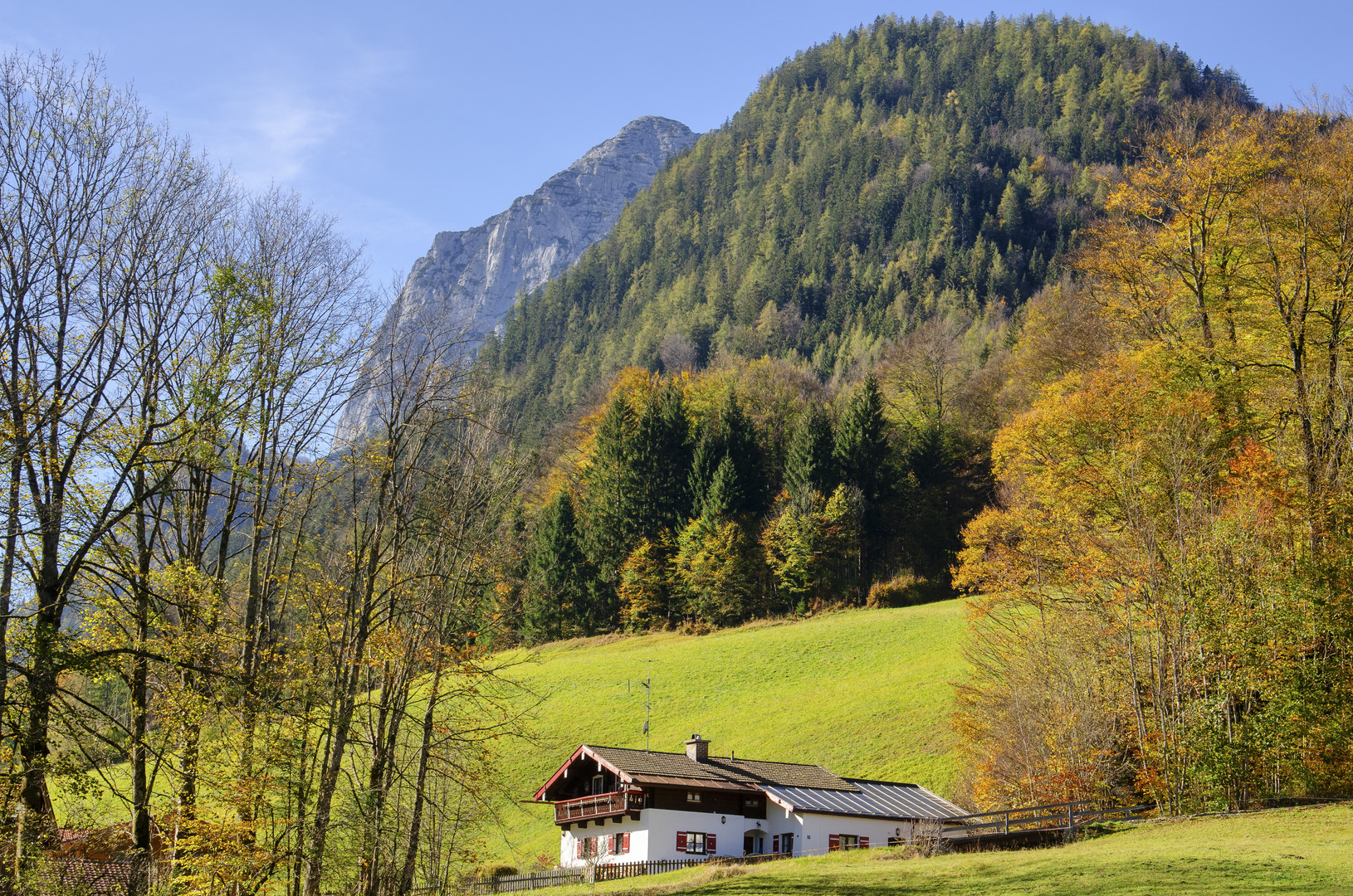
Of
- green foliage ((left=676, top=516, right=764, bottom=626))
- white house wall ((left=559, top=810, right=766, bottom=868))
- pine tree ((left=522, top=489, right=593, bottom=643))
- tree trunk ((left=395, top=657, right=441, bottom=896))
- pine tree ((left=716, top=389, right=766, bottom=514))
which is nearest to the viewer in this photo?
tree trunk ((left=395, top=657, right=441, bottom=896))

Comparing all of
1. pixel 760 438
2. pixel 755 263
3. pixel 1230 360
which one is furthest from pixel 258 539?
pixel 755 263

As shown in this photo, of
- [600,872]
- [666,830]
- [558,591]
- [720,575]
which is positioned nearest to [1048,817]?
[666,830]

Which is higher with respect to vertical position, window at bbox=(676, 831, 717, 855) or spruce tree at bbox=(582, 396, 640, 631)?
spruce tree at bbox=(582, 396, 640, 631)

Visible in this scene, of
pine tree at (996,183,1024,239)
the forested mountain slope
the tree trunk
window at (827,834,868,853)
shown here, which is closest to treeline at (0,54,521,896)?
the tree trunk

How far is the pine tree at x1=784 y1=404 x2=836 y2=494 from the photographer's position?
206ft

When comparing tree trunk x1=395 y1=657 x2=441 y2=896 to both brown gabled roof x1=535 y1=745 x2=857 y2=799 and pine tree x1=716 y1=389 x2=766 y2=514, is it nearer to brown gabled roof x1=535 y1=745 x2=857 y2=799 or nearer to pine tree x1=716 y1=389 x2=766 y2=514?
brown gabled roof x1=535 y1=745 x2=857 y2=799

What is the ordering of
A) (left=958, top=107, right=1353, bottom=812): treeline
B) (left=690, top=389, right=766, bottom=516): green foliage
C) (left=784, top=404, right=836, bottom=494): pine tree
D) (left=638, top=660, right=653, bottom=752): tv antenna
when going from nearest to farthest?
(left=958, top=107, right=1353, bottom=812): treeline
(left=638, top=660, right=653, bottom=752): tv antenna
(left=784, top=404, right=836, bottom=494): pine tree
(left=690, top=389, right=766, bottom=516): green foliage

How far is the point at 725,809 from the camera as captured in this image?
3322 centimetres

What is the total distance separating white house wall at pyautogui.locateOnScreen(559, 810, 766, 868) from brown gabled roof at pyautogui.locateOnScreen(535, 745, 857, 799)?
1.26 meters

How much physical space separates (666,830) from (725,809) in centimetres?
242

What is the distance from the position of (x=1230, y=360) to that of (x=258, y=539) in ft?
86.0

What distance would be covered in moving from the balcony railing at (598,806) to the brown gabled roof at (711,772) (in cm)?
88

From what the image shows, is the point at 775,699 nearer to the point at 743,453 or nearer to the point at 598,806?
the point at 598,806

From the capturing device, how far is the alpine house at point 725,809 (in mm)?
31500
